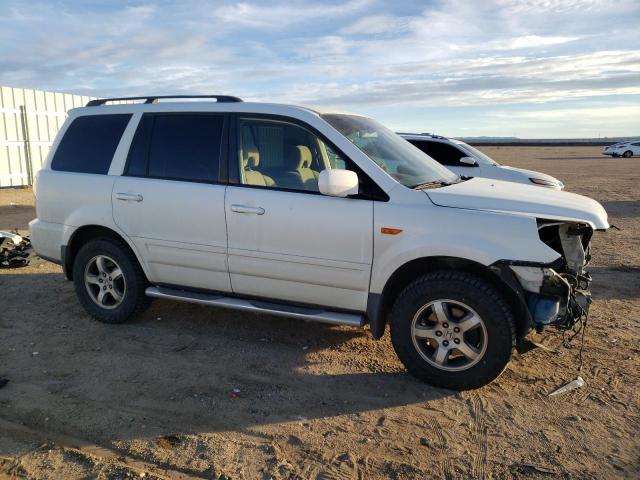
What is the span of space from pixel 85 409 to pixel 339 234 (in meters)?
2.22

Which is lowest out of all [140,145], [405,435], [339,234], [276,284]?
[405,435]

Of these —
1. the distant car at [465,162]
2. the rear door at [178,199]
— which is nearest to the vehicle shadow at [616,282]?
the distant car at [465,162]

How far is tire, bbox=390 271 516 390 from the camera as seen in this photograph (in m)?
3.88

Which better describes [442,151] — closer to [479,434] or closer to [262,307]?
[262,307]

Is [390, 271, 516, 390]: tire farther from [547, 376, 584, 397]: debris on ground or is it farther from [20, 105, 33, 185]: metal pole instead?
[20, 105, 33, 185]: metal pole

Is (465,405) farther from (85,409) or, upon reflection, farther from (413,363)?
(85,409)

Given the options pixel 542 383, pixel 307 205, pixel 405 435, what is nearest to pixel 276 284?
pixel 307 205

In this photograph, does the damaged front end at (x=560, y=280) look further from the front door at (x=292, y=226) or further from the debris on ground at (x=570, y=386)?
the front door at (x=292, y=226)

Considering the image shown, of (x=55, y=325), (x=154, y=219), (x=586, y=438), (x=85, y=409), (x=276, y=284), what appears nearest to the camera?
(x=586, y=438)

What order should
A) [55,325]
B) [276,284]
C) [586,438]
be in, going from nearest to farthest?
[586,438] → [276,284] → [55,325]

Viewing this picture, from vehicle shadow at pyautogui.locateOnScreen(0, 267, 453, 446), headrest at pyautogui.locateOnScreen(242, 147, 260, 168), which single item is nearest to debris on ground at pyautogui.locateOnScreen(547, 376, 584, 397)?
vehicle shadow at pyautogui.locateOnScreen(0, 267, 453, 446)

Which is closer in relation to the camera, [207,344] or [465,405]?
[465,405]

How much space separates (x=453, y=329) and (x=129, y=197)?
10.3 ft

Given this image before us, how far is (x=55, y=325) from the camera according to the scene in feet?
17.8
